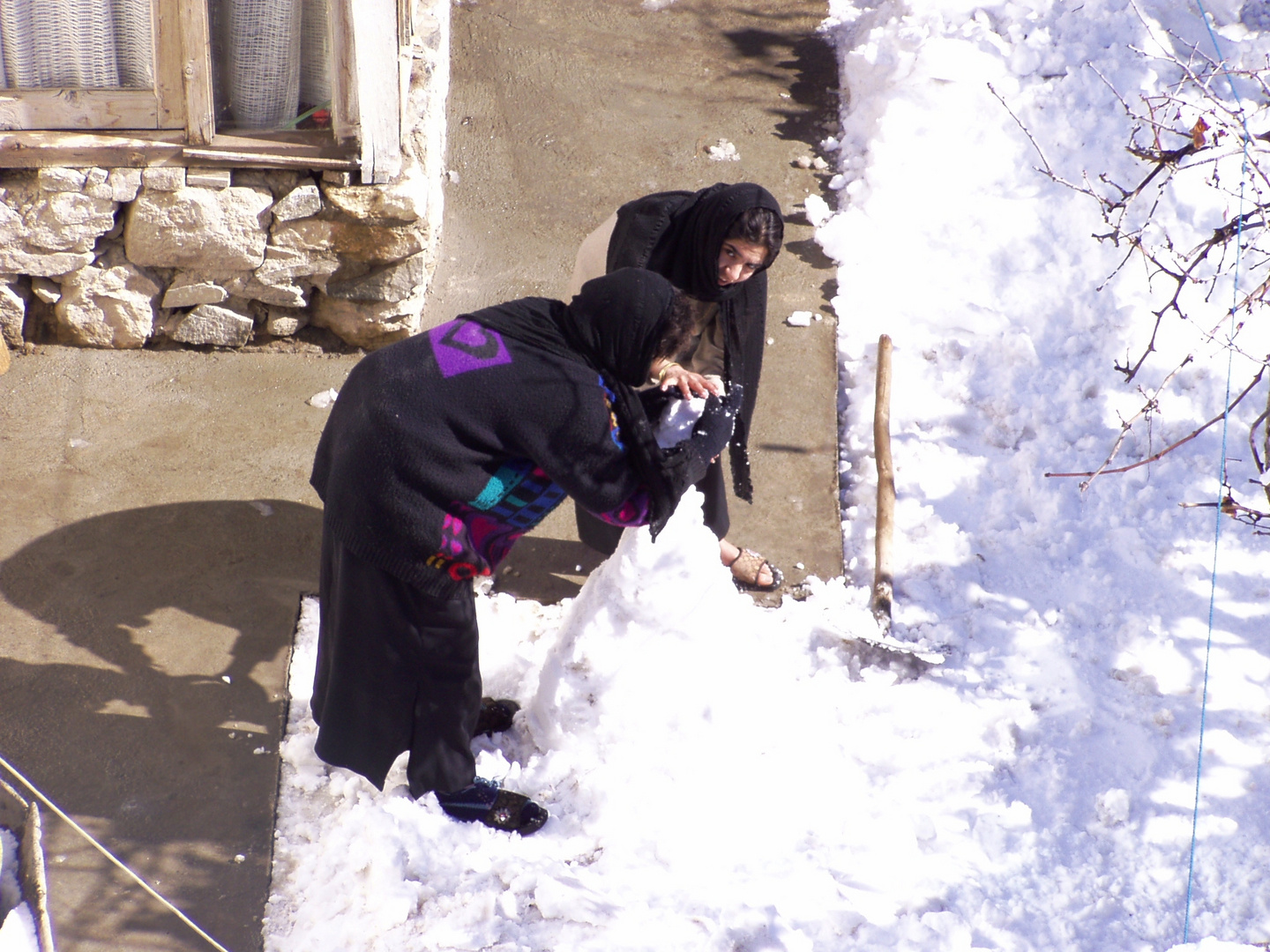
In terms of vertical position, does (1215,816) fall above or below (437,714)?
below

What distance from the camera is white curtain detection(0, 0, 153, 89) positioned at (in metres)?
4.07

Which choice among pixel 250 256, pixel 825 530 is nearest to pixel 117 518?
pixel 250 256

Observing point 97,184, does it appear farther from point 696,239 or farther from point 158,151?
point 696,239

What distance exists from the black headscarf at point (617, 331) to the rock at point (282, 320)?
245 centimetres

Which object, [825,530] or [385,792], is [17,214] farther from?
[825,530]

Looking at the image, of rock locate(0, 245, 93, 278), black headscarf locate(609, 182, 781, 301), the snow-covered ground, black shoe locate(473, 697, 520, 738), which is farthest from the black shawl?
rock locate(0, 245, 93, 278)

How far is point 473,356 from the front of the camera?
2459 millimetres

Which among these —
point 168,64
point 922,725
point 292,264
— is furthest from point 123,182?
point 922,725

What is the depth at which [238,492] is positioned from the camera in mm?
4152

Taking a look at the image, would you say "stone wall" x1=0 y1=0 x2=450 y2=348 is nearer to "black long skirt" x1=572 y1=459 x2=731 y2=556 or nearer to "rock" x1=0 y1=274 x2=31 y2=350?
"rock" x1=0 y1=274 x2=31 y2=350

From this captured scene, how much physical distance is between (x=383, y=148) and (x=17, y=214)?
145 cm

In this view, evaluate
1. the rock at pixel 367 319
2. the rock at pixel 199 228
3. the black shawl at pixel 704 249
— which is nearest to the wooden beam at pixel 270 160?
the rock at pixel 199 228

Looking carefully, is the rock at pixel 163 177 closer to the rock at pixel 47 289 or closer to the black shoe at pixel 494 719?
the rock at pixel 47 289

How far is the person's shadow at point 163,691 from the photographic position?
298cm
